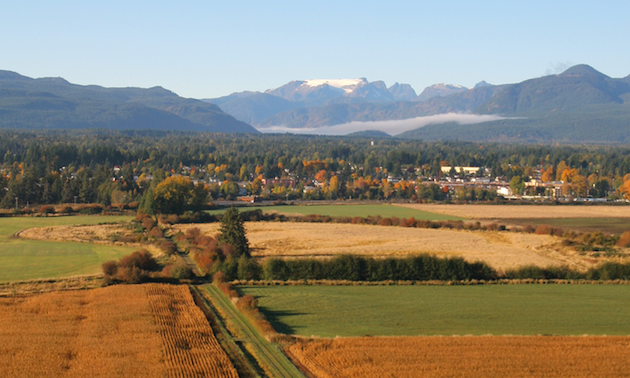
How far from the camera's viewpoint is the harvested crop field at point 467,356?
22.4 m

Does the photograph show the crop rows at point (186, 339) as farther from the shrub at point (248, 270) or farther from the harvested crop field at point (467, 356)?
the shrub at point (248, 270)

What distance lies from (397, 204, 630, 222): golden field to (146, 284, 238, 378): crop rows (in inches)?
2020

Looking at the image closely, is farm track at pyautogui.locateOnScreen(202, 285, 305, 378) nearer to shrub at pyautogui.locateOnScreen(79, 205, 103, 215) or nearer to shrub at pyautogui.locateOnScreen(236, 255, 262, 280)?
shrub at pyautogui.locateOnScreen(236, 255, 262, 280)

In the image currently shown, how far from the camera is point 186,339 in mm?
25891

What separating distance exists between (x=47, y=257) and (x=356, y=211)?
43.6 meters

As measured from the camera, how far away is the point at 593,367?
75.5 ft

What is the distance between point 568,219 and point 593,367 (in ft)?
182

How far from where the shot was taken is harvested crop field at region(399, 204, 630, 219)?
80.1 meters

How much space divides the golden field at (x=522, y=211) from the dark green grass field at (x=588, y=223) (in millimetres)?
3194

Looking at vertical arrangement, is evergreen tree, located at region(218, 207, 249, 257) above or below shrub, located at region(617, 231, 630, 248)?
above

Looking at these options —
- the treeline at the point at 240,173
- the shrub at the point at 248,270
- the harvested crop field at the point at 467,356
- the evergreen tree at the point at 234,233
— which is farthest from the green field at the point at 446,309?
the treeline at the point at 240,173

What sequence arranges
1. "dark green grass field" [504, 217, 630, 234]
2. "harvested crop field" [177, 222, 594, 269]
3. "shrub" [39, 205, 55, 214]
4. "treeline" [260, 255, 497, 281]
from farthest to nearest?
"shrub" [39, 205, 55, 214], "dark green grass field" [504, 217, 630, 234], "harvested crop field" [177, 222, 594, 269], "treeline" [260, 255, 497, 281]

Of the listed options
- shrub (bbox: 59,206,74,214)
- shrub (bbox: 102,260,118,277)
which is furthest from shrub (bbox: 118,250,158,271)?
shrub (bbox: 59,206,74,214)

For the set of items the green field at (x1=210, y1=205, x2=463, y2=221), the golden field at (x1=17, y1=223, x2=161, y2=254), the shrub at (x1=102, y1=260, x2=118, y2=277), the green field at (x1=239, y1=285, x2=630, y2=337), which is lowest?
the green field at (x1=210, y1=205, x2=463, y2=221)
